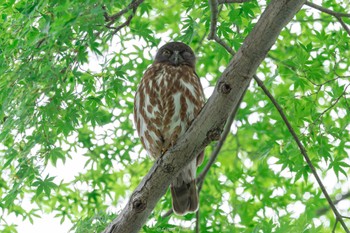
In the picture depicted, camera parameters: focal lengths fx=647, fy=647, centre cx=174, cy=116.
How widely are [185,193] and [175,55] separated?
4.61 ft

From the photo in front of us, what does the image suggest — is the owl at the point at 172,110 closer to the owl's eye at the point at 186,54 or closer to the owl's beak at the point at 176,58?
the owl's beak at the point at 176,58

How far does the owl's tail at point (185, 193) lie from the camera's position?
245 inches

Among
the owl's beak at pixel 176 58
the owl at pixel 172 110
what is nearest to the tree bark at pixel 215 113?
the owl at pixel 172 110

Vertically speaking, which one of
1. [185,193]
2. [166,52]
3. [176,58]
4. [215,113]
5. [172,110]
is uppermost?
[166,52]

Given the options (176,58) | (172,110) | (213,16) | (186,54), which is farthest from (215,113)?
(186,54)

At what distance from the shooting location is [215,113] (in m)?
4.36

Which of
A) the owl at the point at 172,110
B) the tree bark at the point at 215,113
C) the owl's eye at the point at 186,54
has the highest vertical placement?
the owl's eye at the point at 186,54

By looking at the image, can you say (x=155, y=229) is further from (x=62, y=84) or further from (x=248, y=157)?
(x=248, y=157)

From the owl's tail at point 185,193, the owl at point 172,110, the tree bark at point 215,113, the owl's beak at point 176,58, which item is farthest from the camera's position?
the owl's beak at point 176,58

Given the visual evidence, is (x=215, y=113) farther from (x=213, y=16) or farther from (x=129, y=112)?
(x=129, y=112)

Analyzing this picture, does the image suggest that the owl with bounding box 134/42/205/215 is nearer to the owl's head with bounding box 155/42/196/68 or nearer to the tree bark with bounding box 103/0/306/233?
the owl's head with bounding box 155/42/196/68

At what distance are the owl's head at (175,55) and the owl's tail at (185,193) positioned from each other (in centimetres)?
110

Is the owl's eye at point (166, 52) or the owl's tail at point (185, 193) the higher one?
the owl's eye at point (166, 52)

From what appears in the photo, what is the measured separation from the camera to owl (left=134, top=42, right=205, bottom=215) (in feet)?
19.0
